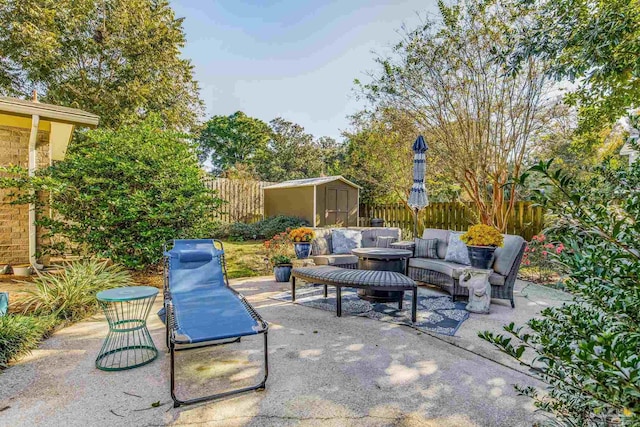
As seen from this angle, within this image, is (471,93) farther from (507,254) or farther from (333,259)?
(333,259)

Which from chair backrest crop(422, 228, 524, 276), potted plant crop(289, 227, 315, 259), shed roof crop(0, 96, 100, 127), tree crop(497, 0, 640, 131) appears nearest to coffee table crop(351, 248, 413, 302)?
potted plant crop(289, 227, 315, 259)

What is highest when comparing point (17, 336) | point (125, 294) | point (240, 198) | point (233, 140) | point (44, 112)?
point (233, 140)

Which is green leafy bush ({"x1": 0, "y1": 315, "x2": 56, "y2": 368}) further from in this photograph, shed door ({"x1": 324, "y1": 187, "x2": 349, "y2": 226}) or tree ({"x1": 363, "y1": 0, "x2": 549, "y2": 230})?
shed door ({"x1": 324, "y1": 187, "x2": 349, "y2": 226})

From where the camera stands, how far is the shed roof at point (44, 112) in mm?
5129

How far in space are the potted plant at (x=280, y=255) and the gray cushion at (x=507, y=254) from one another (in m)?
3.30

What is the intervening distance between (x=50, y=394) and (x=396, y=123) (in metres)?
8.22

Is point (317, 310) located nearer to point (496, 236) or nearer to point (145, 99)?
point (496, 236)


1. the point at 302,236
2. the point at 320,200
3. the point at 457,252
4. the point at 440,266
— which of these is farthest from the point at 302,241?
the point at 320,200

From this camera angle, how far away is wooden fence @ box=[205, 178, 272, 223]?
12562 millimetres

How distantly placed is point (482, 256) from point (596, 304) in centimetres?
344

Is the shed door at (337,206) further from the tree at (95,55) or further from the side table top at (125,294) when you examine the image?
the side table top at (125,294)

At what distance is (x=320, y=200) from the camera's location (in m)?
12.3

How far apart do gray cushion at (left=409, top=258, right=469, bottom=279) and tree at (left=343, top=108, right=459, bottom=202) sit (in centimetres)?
410

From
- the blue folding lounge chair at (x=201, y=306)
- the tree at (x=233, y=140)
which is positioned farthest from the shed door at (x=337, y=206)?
the tree at (x=233, y=140)
